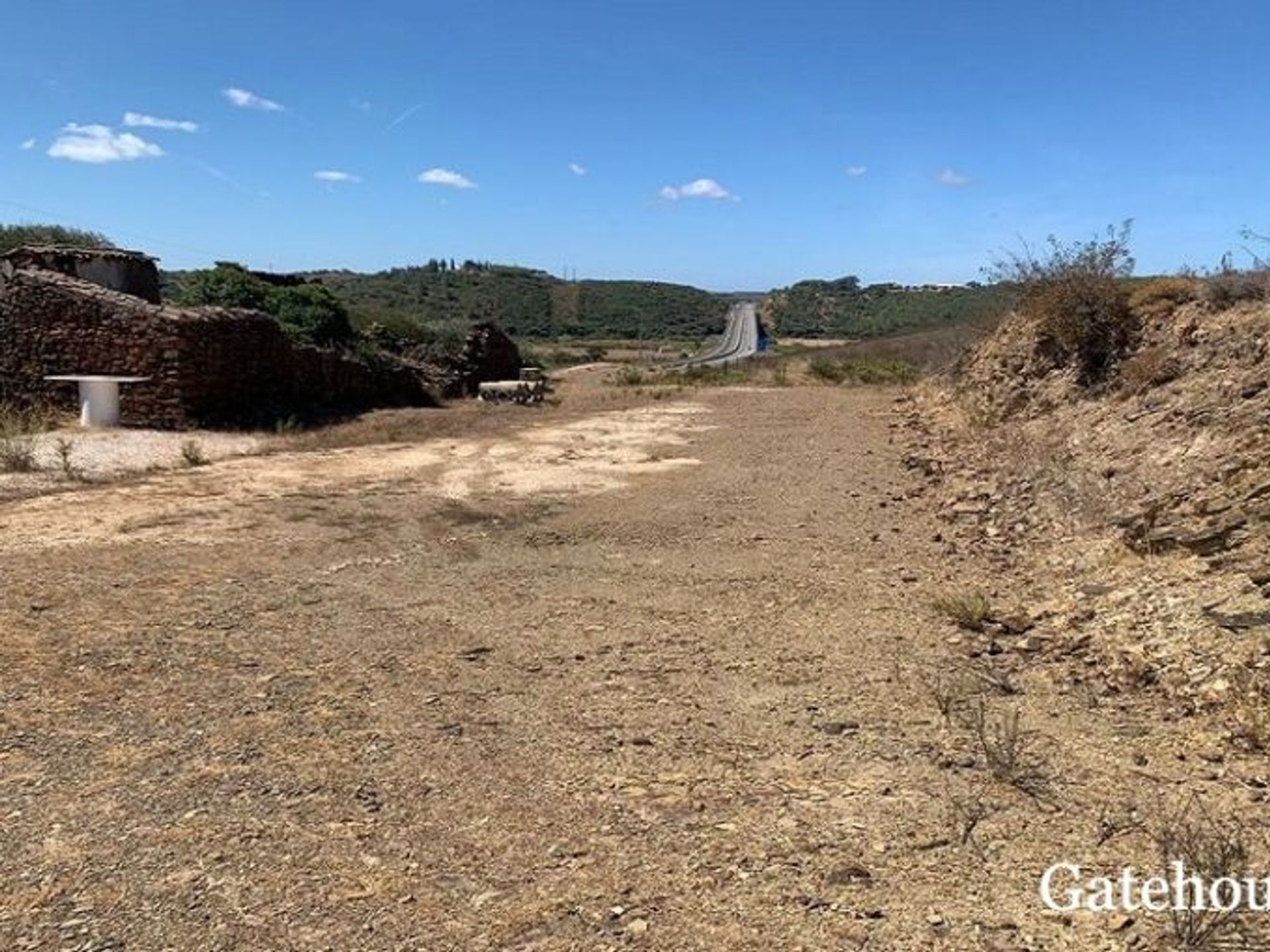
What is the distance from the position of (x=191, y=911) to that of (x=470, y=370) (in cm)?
2231

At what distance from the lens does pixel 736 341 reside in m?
78.9

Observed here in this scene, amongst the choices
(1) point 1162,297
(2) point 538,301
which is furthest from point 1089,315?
(2) point 538,301

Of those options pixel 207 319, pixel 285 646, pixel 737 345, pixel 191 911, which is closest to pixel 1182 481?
pixel 285 646

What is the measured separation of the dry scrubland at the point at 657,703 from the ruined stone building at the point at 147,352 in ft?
17.3

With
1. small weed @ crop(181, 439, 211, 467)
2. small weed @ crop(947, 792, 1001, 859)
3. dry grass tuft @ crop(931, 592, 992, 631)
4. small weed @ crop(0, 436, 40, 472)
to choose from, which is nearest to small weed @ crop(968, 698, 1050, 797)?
small weed @ crop(947, 792, 1001, 859)

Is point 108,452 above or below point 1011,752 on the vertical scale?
above

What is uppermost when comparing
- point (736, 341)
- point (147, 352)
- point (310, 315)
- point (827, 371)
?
point (736, 341)

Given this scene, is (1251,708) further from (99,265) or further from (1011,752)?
(99,265)

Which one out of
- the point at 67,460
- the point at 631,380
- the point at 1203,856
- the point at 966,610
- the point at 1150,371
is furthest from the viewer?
the point at 631,380

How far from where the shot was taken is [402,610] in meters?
5.94

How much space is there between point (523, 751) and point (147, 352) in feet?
41.4

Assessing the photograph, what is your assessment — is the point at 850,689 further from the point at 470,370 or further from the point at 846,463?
the point at 470,370

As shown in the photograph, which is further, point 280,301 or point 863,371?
point 863,371

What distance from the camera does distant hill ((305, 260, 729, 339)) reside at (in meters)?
75.5
